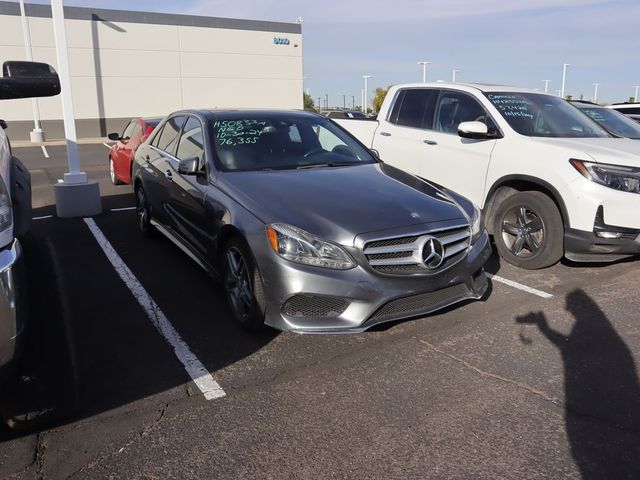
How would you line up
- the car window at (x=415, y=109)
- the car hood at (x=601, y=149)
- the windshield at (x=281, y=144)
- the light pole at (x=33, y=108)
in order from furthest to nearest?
the light pole at (x=33, y=108) < the car window at (x=415, y=109) < the car hood at (x=601, y=149) < the windshield at (x=281, y=144)

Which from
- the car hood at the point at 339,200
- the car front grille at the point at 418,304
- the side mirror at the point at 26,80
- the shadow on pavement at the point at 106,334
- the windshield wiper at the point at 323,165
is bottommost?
the shadow on pavement at the point at 106,334

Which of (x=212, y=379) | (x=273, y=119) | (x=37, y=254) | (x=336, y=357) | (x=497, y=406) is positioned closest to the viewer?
(x=497, y=406)

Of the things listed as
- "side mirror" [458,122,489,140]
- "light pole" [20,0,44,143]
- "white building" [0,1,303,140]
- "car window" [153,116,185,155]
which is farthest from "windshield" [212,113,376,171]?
"white building" [0,1,303,140]

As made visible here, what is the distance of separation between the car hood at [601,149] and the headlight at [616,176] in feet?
0.17

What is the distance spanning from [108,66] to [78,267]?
2668cm

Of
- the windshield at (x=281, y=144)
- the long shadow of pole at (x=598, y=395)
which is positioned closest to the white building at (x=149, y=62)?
the windshield at (x=281, y=144)

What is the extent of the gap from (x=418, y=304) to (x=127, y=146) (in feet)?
24.6

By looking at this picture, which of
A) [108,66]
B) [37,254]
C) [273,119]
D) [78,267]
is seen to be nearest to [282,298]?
[273,119]

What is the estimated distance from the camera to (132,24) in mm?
28875

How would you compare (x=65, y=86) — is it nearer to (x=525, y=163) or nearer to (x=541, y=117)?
(x=525, y=163)

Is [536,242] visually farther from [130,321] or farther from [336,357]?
[130,321]

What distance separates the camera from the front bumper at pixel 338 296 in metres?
3.35

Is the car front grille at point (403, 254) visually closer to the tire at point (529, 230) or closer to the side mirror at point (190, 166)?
the side mirror at point (190, 166)

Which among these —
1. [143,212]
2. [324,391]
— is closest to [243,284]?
[324,391]
